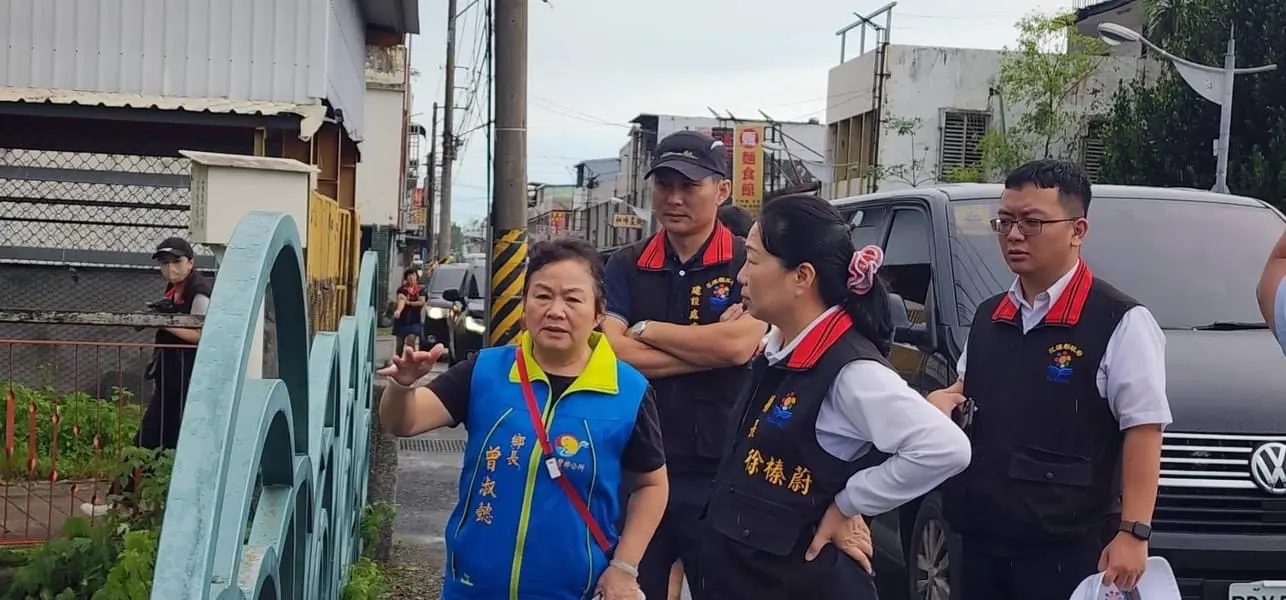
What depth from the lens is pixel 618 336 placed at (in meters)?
3.70

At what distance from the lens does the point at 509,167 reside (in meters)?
8.30

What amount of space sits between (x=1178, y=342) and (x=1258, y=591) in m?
0.98

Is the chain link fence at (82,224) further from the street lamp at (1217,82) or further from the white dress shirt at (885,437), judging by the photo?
the street lamp at (1217,82)

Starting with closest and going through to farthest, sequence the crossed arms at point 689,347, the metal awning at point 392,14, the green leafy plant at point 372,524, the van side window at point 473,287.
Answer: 1. the crossed arms at point 689,347
2. the green leafy plant at point 372,524
3. the metal awning at point 392,14
4. the van side window at point 473,287

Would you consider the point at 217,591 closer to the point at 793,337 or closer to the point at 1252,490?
the point at 793,337

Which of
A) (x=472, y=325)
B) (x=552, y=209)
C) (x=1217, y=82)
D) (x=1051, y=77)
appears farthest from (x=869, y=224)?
(x=552, y=209)

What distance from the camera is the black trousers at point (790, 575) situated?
2787mm

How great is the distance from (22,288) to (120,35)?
1768 mm

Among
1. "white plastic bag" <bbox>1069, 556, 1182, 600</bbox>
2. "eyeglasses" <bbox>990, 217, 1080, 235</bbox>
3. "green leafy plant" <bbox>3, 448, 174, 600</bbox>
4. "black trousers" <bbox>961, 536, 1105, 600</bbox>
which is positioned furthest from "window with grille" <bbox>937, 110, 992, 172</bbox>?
"white plastic bag" <bbox>1069, 556, 1182, 600</bbox>

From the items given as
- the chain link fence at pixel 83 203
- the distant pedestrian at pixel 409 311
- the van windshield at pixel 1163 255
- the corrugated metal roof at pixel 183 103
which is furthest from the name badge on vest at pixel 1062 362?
the distant pedestrian at pixel 409 311

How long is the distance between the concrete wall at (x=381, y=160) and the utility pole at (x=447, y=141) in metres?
1.80

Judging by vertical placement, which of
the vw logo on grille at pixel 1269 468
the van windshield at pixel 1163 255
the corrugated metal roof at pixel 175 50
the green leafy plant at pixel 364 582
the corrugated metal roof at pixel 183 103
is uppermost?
the corrugated metal roof at pixel 175 50

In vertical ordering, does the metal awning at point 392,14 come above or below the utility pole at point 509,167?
above

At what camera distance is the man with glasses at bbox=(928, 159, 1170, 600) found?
301 centimetres
